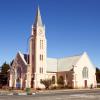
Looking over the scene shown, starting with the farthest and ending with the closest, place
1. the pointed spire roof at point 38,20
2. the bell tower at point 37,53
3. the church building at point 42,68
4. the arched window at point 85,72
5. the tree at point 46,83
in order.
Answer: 1. the arched window at point 85,72
2. the pointed spire roof at point 38,20
3. the church building at point 42,68
4. the bell tower at point 37,53
5. the tree at point 46,83

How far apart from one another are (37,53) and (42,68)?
172 inches

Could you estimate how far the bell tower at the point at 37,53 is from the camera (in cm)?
8388

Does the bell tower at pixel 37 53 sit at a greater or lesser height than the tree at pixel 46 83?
greater

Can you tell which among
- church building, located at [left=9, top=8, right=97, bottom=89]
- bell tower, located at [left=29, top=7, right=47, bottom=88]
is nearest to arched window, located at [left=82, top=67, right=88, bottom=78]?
church building, located at [left=9, top=8, right=97, bottom=89]

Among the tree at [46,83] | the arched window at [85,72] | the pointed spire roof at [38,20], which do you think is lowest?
the tree at [46,83]

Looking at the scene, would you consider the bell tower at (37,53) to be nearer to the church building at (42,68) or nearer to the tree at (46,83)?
the church building at (42,68)

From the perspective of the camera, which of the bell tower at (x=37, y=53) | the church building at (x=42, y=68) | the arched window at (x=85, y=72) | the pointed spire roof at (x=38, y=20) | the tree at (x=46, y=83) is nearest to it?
the tree at (x=46, y=83)

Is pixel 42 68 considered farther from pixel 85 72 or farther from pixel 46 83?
pixel 85 72

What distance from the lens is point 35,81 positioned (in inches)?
3287

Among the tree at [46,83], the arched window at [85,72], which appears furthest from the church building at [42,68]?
the tree at [46,83]

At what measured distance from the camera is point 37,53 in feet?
276

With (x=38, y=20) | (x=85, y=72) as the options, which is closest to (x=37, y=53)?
(x=38, y=20)

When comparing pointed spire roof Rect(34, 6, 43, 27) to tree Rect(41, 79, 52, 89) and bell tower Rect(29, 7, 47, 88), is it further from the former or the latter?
tree Rect(41, 79, 52, 89)

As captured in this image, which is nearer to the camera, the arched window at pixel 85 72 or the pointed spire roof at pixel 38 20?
the pointed spire roof at pixel 38 20
